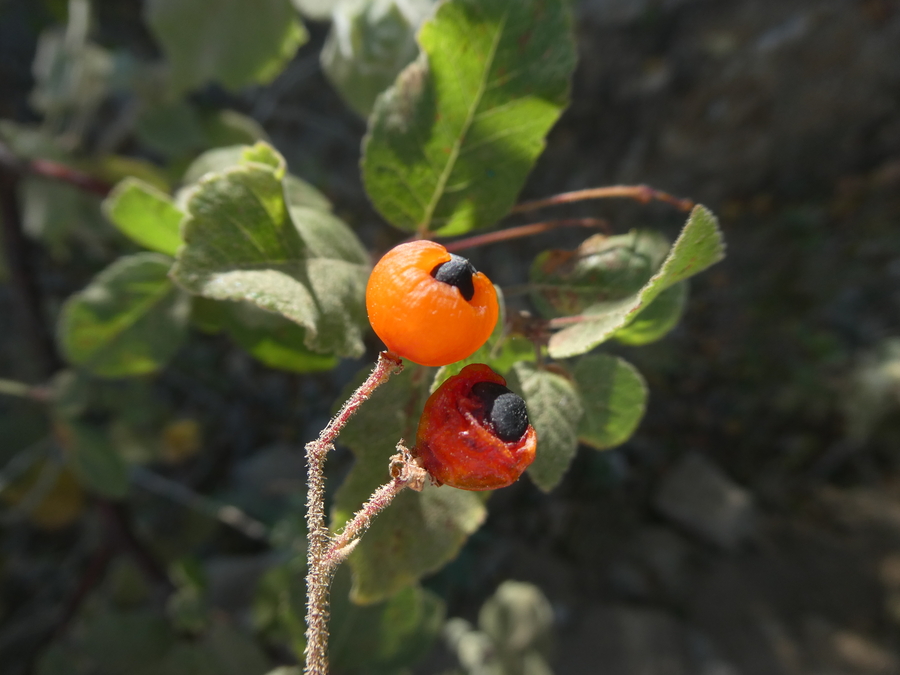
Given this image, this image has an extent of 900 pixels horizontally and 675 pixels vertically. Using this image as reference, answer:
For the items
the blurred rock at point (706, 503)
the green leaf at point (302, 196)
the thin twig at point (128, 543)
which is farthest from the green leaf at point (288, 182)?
the blurred rock at point (706, 503)

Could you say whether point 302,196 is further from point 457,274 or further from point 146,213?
point 457,274

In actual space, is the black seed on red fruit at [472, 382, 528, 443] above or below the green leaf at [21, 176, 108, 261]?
above

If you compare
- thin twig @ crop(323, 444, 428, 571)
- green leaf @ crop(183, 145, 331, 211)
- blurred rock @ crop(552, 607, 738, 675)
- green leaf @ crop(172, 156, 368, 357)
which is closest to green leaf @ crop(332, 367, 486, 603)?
green leaf @ crop(172, 156, 368, 357)

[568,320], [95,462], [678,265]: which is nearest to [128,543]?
[95,462]

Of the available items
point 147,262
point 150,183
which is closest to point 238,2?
point 150,183

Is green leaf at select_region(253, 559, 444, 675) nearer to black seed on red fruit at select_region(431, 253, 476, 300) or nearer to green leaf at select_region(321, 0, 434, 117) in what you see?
black seed on red fruit at select_region(431, 253, 476, 300)

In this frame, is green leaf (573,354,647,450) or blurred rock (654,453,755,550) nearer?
green leaf (573,354,647,450)

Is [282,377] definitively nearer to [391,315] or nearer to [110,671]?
Result: [110,671]
